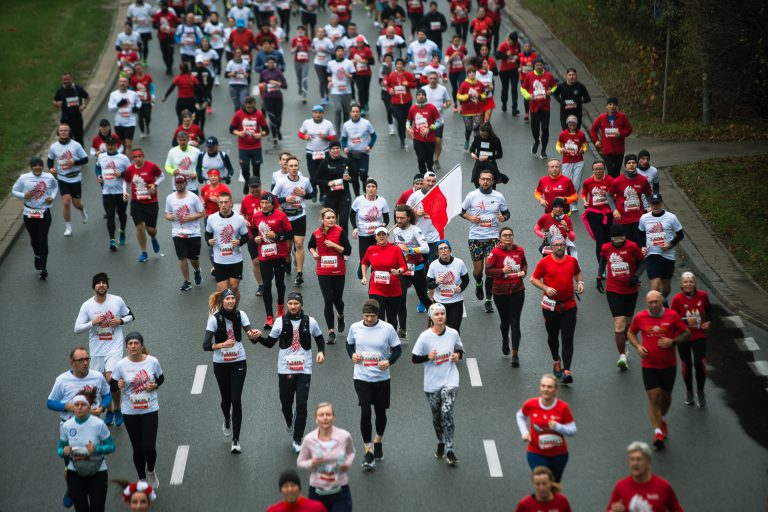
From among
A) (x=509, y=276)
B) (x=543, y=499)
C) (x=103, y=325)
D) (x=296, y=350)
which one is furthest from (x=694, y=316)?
(x=103, y=325)

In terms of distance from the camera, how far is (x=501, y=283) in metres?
15.5

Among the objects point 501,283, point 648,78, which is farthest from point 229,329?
point 648,78

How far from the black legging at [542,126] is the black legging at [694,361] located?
34.2ft

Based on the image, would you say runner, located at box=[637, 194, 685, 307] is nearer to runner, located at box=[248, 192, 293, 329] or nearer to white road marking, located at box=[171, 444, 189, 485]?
runner, located at box=[248, 192, 293, 329]

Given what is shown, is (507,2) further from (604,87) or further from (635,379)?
(635,379)

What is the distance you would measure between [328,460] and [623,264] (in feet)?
18.8

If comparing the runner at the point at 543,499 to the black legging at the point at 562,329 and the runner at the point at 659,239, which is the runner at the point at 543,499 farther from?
the runner at the point at 659,239

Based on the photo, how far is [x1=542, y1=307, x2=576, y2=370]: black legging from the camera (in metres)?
14.9

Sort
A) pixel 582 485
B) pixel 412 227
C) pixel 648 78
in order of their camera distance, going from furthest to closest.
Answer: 1. pixel 648 78
2. pixel 412 227
3. pixel 582 485

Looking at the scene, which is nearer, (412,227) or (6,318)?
(412,227)

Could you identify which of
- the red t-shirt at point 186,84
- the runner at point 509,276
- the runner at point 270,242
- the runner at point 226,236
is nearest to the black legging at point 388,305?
the runner at point 509,276

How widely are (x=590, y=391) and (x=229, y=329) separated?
4577 mm

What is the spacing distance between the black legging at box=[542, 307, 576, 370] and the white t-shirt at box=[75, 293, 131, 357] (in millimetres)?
5138

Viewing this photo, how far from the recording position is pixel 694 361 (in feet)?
47.1
